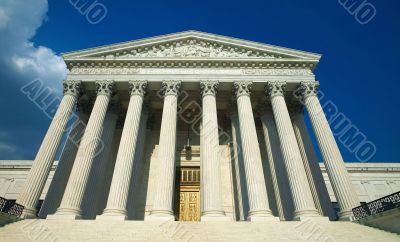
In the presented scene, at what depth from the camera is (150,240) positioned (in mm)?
12477

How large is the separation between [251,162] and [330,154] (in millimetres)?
5748

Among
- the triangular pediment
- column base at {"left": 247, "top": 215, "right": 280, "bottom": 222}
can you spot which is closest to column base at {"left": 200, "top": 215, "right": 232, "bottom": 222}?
column base at {"left": 247, "top": 215, "right": 280, "bottom": 222}

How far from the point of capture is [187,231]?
44.0 ft

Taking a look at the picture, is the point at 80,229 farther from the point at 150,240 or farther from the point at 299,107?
the point at 299,107

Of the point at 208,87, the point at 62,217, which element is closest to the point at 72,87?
the point at 62,217

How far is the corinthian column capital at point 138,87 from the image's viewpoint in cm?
2086

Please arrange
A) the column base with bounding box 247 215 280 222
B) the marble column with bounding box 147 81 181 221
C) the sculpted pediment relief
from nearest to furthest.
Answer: the column base with bounding box 247 215 280 222, the marble column with bounding box 147 81 181 221, the sculpted pediment relief

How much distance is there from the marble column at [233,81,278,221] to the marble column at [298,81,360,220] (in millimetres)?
4683

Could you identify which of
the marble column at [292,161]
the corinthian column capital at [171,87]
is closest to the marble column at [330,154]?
the marble column at [292,161]

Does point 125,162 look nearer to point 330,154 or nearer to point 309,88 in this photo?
point 330,154

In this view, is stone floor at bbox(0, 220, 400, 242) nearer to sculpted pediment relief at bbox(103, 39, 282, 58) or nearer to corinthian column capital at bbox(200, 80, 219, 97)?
corinthian column capital at bbox(200, 80, 219, 97)

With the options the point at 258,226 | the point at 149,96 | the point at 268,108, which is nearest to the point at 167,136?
the point at 149,96

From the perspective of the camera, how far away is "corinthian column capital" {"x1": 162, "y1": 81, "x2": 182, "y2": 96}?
20.8m

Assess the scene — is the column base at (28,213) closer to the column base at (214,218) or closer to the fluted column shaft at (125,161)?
the fluted column shaft at (125,161)
